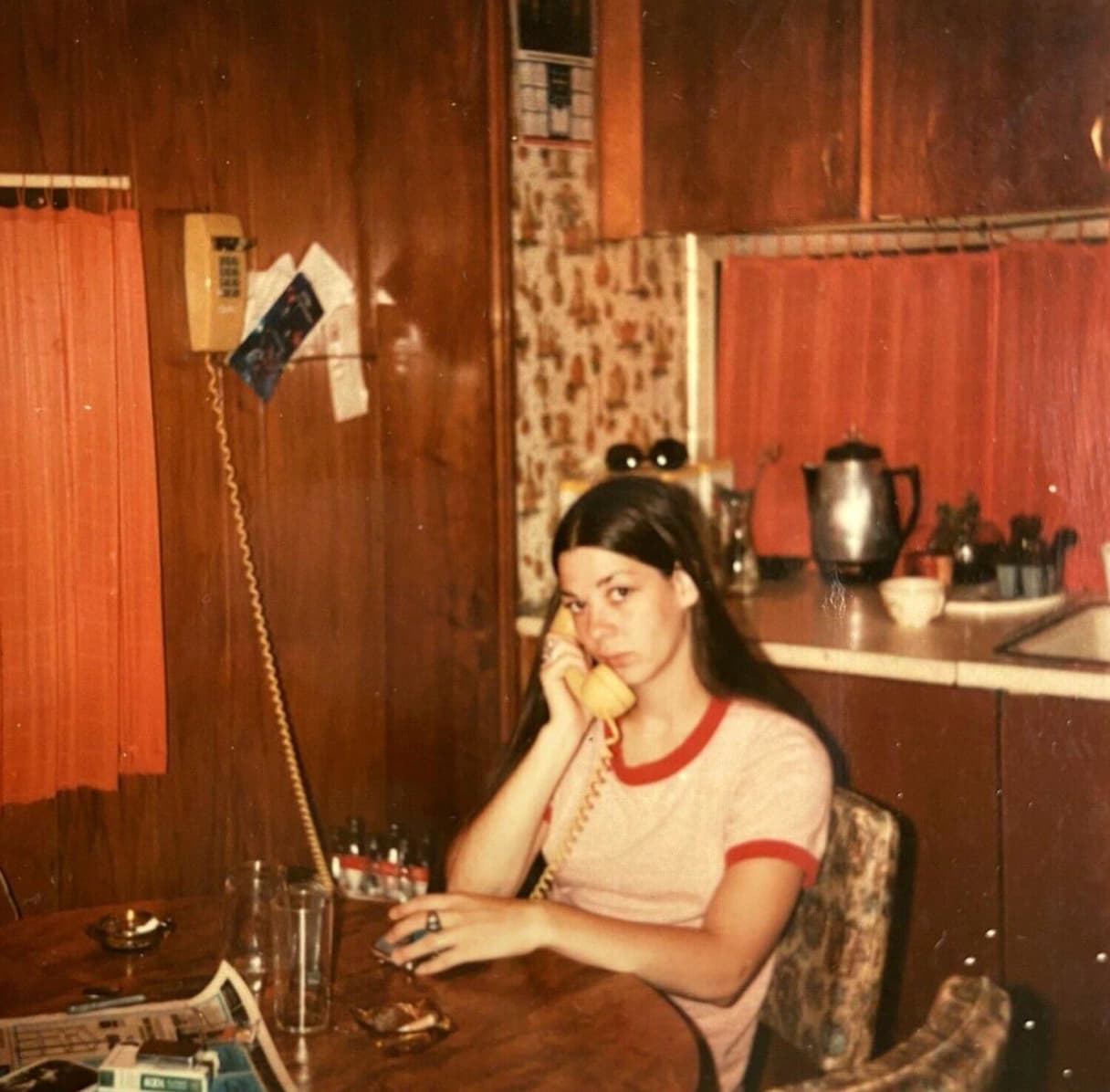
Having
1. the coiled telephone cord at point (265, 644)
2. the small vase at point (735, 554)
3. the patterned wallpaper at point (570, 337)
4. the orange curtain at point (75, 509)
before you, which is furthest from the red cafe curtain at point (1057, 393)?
the orange curtain at point (75, 509)

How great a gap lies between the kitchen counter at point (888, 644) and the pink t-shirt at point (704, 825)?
717 millimetres

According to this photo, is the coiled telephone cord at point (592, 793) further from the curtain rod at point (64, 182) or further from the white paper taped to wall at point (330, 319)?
the curtain rod at point (64, 182)

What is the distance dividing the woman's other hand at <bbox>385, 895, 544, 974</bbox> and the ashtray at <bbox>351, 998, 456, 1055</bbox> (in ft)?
0.30

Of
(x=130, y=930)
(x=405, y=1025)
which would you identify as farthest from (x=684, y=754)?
(x=130, y=930)

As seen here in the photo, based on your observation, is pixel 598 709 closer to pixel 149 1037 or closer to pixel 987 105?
pixel 149 1037

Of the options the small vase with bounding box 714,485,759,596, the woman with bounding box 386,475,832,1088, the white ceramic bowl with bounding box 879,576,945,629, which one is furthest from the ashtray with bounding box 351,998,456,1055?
the small vase with bounding box 714,485,759,596

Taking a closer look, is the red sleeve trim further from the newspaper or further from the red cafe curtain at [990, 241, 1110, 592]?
the red cafe curtain at [990, 241, 1110, 592]

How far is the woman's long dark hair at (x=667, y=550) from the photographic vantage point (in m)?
2.00

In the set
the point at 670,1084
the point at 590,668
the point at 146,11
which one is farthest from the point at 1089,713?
the point at 146,11

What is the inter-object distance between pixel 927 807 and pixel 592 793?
90 centimetres

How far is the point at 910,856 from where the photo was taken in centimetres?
268

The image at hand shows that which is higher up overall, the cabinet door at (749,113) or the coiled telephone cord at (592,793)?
the cabinet door at (749,113)

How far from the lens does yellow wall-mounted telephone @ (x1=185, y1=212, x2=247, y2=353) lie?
2.43 m

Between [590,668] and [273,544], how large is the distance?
0.81 meters
